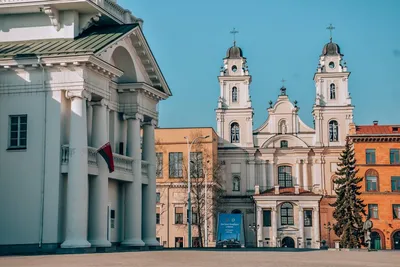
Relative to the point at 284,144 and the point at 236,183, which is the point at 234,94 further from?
the point at 236,183

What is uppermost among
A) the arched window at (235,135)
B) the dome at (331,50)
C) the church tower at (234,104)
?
the dome at (331,50)

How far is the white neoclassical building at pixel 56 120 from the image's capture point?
35531 millimetres

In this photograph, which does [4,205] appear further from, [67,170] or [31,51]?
[31,51]

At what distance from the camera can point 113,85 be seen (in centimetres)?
4216

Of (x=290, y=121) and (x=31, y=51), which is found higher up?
(x=290, y=121)

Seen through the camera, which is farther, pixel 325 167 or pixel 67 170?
pixel 325 167

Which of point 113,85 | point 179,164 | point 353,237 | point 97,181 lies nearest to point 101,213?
point 97,181

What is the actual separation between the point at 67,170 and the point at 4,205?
3.64 meters

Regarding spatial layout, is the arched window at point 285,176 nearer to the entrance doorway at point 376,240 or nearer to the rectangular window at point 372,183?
the rectangular window at point 372,183

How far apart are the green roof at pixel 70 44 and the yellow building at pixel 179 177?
52023mm

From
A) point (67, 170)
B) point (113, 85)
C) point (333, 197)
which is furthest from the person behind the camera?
point (333, 197)

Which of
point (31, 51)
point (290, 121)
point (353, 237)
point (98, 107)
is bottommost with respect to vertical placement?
point (353, 237)

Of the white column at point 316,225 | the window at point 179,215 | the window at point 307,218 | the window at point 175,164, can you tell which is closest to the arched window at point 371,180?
the white column at point 316,225

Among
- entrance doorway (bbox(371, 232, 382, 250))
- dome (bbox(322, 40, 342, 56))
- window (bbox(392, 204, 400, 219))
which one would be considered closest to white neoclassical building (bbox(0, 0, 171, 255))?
entrance doorway (bbox(371, 232, 382, 250))
